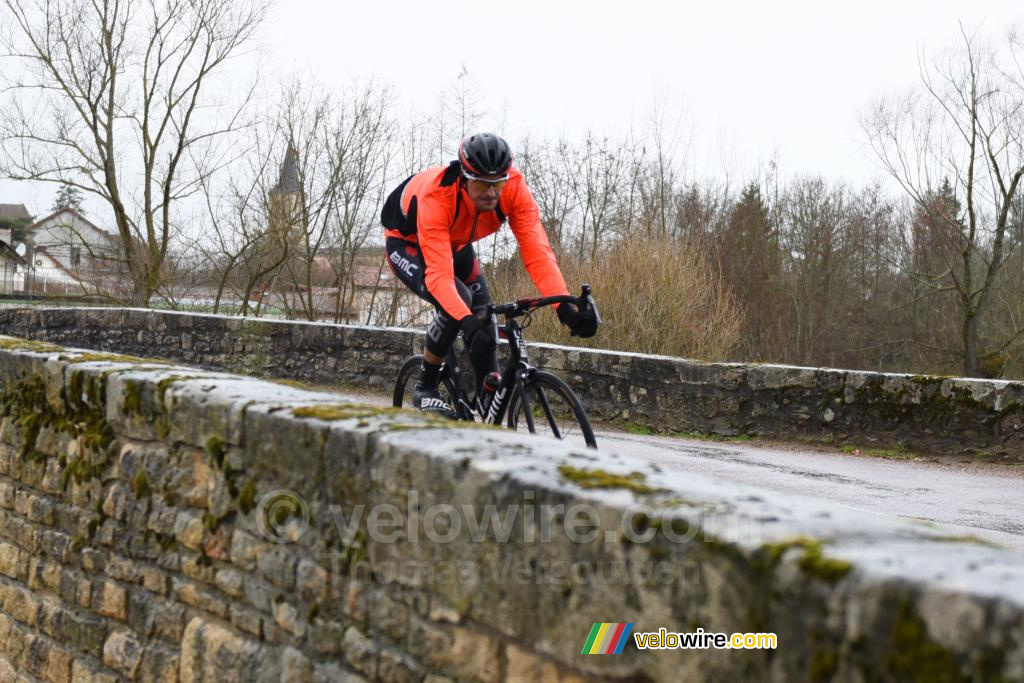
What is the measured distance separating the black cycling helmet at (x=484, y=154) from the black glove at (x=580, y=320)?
0.78 m

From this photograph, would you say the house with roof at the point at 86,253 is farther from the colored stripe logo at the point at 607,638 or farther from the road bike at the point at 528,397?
the colored stripe logo at the point at 607,638

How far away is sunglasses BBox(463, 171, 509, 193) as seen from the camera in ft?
17.4

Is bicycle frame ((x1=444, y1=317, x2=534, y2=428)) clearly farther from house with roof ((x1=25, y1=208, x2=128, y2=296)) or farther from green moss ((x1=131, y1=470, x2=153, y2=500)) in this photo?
house with roof ((x1=25, y1=208, x2=128, y2=296))

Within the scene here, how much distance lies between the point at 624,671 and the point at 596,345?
1483cm

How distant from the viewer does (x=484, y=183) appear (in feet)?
17.9

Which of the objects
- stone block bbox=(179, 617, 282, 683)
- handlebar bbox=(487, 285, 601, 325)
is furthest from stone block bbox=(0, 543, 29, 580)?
handlebar bbox=(487, 285, 601, 325)

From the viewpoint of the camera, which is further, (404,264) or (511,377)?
(404,264)

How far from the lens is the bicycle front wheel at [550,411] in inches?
212

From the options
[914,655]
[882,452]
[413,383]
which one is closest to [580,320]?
[413,383]

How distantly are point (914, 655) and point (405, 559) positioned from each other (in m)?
1.60

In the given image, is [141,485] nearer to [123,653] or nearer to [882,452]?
[123,653]

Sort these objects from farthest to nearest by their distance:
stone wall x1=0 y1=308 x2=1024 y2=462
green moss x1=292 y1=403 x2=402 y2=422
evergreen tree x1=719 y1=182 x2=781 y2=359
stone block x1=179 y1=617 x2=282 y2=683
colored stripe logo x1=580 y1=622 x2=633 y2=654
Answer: evergreen tree x1=719 y1=182 x2=781 y2=359 < stone wall x1=0 y1=308 x2=1024 y2=462 < stone block x1=179 y1=617 x2=282 y2=683 < green moss x1=292 y1=403 x2=402 y2=422 < colored stripe logo x1=580 y1=622 x2=633 y2=654

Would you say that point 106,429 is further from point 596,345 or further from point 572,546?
point 596,345

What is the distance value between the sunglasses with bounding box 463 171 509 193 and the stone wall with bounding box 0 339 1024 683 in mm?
1576
